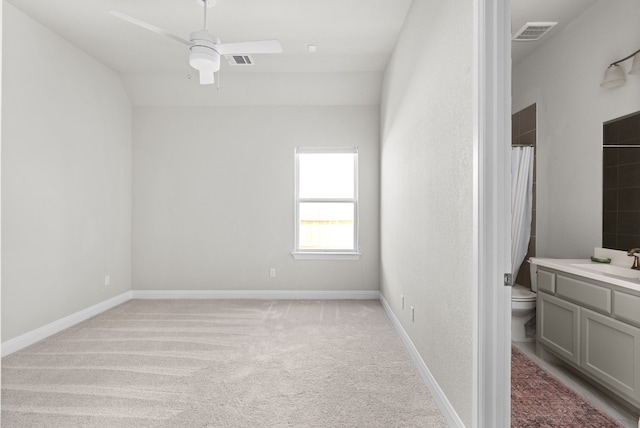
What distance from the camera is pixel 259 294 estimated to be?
5117mm

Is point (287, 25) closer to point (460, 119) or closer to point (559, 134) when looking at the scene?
point (460, 119)

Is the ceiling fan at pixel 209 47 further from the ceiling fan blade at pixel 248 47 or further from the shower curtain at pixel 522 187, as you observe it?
the shower curtain at pixel 522 187

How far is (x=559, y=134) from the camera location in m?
3.51

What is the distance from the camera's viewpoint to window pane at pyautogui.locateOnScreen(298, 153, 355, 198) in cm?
518

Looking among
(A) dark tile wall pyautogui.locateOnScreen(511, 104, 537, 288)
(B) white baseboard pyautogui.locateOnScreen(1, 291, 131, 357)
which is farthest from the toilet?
(B) white baseboard pyautogui.locateOnScreen(1, 291, 131, 357)

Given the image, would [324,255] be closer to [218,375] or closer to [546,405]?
[218,375]

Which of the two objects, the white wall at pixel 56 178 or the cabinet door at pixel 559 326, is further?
the white wall at pixel 56 178

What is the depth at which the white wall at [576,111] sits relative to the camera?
2.88m

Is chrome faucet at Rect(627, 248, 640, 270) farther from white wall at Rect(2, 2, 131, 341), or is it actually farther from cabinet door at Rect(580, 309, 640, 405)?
white wall at Rect(2, 2, 131, 341)

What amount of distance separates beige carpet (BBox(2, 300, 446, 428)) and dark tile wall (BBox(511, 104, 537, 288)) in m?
1.66

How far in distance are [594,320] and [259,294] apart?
383 cm

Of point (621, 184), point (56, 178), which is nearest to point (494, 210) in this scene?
point (621, 184)

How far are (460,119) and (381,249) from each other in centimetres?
309

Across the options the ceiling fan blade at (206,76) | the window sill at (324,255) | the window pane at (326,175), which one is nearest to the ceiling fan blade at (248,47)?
the ceiling fan blade at (206,76)
